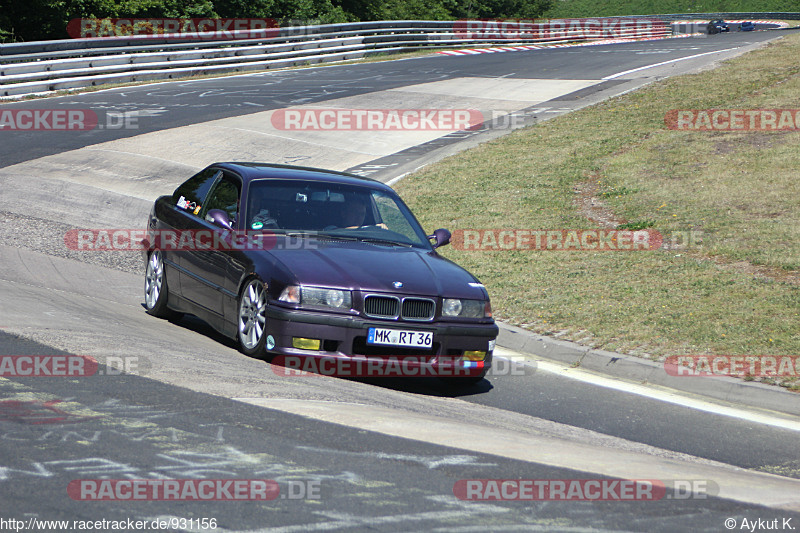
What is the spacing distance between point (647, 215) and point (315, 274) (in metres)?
7.85

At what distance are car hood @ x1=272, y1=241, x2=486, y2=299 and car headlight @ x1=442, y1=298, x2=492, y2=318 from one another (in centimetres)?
5

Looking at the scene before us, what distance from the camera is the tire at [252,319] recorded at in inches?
269

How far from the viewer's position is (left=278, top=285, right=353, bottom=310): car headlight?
21.7ft

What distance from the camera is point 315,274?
6727 millimetres

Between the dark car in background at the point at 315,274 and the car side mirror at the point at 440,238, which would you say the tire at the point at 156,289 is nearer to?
the dark car in background at the point at 315,274

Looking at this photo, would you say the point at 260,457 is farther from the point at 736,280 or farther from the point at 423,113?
the point at 423,113

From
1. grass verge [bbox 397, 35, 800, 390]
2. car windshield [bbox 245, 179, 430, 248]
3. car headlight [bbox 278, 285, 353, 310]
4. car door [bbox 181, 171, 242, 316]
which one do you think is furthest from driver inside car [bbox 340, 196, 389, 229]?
grass verge [bbox 397, 35, 800, 390]

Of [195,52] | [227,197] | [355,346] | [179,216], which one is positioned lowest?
[355,346]

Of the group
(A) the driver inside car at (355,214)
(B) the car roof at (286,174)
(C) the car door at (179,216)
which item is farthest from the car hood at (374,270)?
(C) the car door at (179,216)

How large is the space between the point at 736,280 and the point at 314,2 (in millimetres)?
49066

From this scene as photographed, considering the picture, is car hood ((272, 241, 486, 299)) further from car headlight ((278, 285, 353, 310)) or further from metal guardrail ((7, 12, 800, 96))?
metal guardrail ((7, 12, 800, 96))

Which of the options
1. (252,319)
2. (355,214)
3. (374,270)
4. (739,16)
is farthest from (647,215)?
(739,16)

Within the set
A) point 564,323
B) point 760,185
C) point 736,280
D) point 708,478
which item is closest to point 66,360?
point 708,478

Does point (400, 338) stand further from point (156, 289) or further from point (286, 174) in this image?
point (156, 289)
